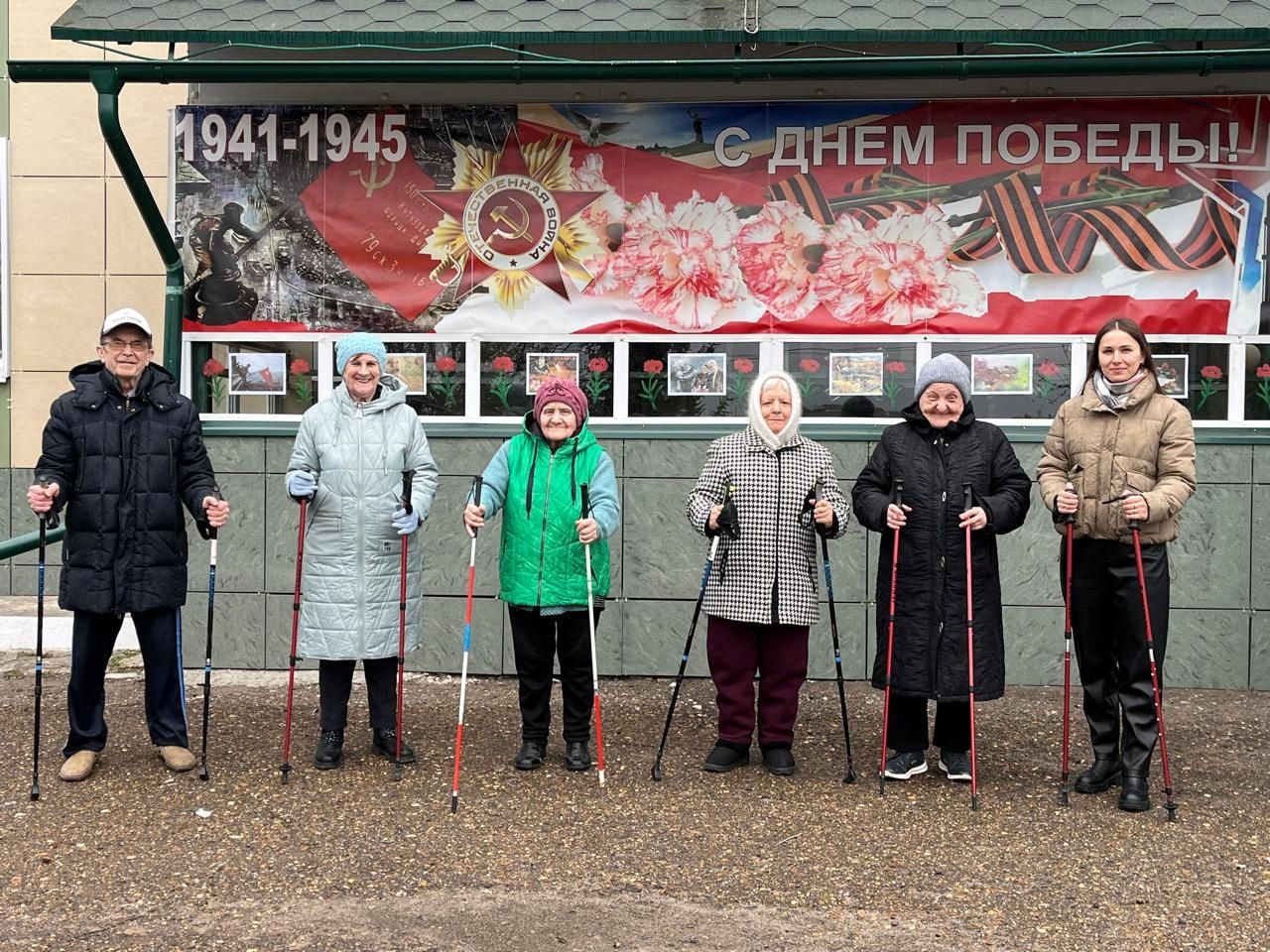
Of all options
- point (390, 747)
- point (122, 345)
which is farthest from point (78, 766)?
point (122, 345)

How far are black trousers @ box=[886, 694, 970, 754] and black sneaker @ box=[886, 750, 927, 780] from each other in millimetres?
19

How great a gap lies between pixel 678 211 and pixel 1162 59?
8.39 feet

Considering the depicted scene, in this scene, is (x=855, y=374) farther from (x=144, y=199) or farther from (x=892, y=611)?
(x=144, y=199)

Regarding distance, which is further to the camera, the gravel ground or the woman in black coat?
the woman in black coat

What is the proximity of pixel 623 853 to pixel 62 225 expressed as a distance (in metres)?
6.39

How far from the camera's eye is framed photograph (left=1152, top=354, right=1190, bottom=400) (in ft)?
24.0

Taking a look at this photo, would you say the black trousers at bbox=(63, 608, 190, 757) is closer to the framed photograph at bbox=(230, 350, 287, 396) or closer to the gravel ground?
the gravel ground

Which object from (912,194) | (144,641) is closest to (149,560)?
(144,641)

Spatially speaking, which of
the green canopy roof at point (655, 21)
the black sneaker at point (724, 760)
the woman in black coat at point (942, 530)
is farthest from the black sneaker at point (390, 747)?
the green canopy roof at point (655, 21)

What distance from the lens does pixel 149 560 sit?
18.5 feet

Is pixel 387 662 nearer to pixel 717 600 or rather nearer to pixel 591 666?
pixel 591 666

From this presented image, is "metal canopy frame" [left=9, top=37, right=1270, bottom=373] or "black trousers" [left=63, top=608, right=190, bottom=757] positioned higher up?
"metal canopy frame" [left=9, top=37, right=1270, bottom=373]

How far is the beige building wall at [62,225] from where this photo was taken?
8883 mm

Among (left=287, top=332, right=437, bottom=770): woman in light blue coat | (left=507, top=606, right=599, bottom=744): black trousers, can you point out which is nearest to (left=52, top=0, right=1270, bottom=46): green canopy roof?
(left=287, top=332, right=437, bottom=770): woman in light blue coat
